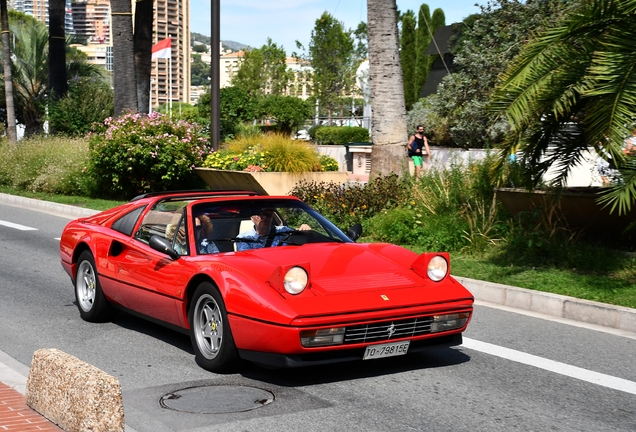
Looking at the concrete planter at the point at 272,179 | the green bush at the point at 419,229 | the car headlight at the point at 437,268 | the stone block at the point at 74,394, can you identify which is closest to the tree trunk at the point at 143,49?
the concrete planter at the point at 272,179

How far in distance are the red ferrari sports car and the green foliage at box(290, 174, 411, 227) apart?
6454 millimetres

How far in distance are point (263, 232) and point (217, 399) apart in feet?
6.33

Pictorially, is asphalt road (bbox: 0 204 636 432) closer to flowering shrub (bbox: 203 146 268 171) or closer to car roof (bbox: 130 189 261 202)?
car roof (bbox: 130 189 261 202)

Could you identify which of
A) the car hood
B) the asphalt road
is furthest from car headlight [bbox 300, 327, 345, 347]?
the asphalt road

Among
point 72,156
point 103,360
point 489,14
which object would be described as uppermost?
point 489,14

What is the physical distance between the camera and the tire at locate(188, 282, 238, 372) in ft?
21.3

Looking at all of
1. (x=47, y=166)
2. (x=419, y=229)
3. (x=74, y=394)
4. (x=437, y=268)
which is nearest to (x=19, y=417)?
(x=74, y=394)

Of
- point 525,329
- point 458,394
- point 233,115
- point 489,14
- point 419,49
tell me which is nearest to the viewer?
point 458,394

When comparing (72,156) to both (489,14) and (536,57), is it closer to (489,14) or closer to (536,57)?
(489,14)

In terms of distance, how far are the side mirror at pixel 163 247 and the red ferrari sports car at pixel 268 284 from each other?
0.4 inches

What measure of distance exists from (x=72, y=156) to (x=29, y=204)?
2646 mm

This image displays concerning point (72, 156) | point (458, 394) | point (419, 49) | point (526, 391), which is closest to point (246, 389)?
point (458, 394)

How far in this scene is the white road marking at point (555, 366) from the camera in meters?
6.56

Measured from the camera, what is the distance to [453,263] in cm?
1166
